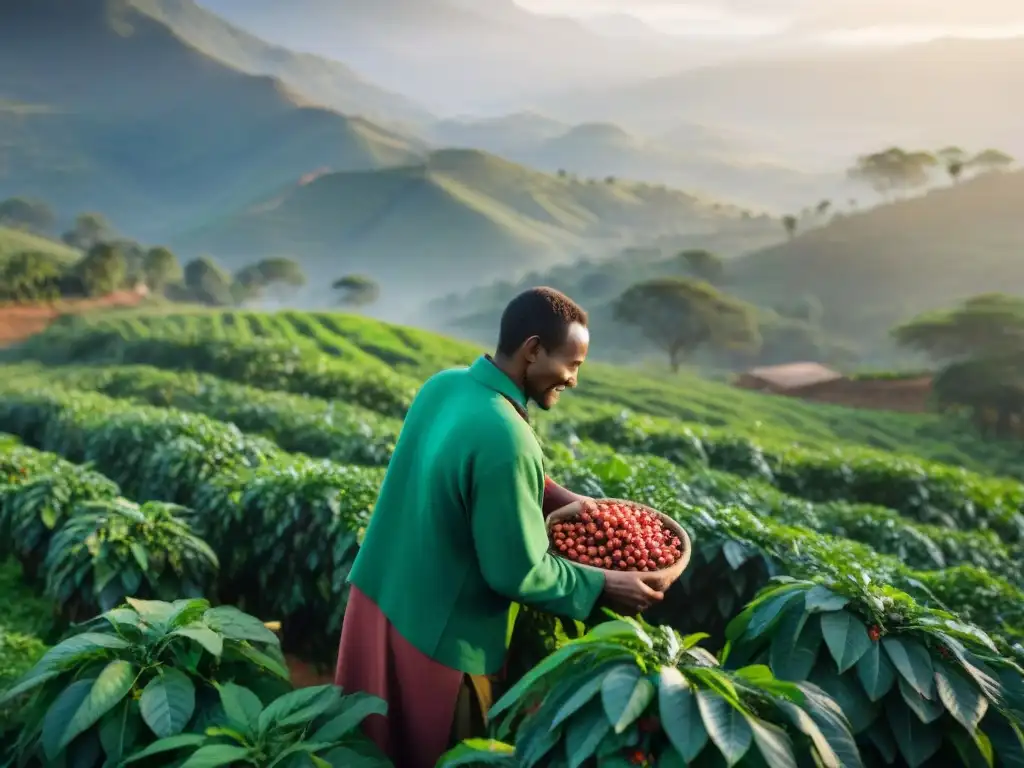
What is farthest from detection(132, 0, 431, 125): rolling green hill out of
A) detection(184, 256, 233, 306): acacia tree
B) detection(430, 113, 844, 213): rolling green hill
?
detection(184, 256, 233, 306): acacia tree

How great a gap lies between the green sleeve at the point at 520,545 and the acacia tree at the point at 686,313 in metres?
36.2

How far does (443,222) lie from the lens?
92.6m

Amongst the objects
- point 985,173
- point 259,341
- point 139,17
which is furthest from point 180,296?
point 139,17

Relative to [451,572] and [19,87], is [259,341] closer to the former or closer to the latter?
[451,572]

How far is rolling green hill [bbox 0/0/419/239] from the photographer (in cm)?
A: 10131

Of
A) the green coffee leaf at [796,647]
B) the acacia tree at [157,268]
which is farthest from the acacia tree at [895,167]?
the green coffee leaf at [796,647]

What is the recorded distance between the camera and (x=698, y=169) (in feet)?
460

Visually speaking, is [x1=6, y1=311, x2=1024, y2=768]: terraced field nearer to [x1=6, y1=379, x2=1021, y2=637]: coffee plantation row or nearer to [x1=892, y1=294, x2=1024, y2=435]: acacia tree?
[x1=6, y1=379, x2=1021, y2=637]: coffee plantation row

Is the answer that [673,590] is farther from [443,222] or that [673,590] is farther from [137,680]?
[443,222]

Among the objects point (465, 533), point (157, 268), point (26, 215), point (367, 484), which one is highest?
point (26, 215)

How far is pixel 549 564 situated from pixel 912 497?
6.15m

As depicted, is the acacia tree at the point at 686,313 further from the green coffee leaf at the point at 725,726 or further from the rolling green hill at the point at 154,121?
the rolling green hill at the point at 154,121

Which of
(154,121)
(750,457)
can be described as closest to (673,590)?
(750,457)

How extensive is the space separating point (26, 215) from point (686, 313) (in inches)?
2418
